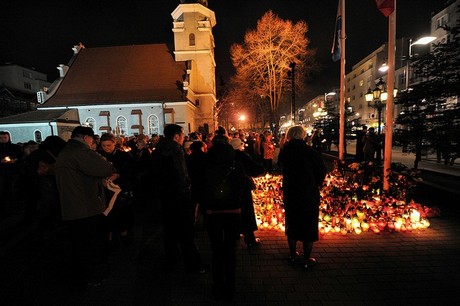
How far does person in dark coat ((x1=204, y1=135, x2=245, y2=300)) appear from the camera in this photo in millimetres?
3391

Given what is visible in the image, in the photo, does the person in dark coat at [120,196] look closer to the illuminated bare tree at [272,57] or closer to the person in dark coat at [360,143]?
the person in dark coat at [360,143]

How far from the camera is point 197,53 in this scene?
40.1 metres

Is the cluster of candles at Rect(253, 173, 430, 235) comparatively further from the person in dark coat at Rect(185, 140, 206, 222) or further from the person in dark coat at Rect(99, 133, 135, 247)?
the person in dark coat at Rect(99, 133, 135, 247)

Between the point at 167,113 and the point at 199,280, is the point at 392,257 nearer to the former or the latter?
the point at 199,280

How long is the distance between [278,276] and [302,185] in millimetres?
1435

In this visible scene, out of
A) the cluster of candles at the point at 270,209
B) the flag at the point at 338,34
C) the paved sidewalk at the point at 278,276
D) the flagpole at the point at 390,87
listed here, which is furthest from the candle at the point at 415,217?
the flag at the point at 338,34

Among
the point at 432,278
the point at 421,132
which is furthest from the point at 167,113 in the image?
the point at 432,278

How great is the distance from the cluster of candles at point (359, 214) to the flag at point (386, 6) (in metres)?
4.40

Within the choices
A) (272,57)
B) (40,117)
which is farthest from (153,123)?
(272,57)

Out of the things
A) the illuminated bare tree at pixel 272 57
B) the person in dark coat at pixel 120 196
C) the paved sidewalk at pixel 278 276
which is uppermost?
the illuminated bare tree at pixel 272 57

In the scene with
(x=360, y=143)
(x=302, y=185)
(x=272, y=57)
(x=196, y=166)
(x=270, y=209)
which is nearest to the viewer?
(x=302, y=185)

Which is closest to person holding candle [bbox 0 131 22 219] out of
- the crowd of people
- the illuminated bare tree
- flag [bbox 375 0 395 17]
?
the crowd of people

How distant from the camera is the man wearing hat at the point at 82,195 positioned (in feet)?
12.0

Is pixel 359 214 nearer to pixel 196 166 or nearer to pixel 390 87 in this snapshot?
pixel 390 87
